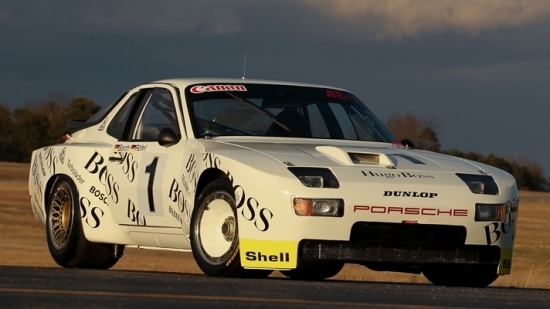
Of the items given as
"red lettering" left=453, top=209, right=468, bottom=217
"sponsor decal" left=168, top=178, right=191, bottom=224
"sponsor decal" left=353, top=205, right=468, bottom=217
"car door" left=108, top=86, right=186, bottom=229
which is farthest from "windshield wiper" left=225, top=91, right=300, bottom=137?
"red lettering" left=453, top=209, right=468, bottom=217

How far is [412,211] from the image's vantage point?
8367 millimetres

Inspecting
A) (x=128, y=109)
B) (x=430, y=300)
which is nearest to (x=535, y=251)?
(x=128, y=109)

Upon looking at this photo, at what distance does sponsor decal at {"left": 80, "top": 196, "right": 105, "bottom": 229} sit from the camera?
33.2 feet

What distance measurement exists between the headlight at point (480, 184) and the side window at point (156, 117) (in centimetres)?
223

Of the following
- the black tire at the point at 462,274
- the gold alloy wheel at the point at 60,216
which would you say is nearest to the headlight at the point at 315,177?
the black tire at the point at 462,274

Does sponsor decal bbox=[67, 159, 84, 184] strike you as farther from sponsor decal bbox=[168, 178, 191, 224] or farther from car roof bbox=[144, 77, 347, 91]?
sponsor decal bbox=[168, 178, 191, 224]

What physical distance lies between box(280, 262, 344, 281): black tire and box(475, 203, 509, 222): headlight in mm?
980

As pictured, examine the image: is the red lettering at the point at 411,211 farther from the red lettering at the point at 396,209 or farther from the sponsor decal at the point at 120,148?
the sponsor decal at the point at 120,148

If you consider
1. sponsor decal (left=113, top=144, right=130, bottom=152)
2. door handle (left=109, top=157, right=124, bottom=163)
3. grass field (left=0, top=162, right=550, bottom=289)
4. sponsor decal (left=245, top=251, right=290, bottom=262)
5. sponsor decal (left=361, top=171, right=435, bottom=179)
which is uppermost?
sponsor decal (left=361, top=171, right=435, bottom=179)

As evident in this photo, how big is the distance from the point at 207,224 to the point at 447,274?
6.36 ft

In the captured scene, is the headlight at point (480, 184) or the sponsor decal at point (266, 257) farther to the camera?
the headlight at point (480, 184)

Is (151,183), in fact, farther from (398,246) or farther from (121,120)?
(398,246)

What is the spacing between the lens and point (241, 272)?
8516 mm

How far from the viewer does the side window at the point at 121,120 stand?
34.2 feet
